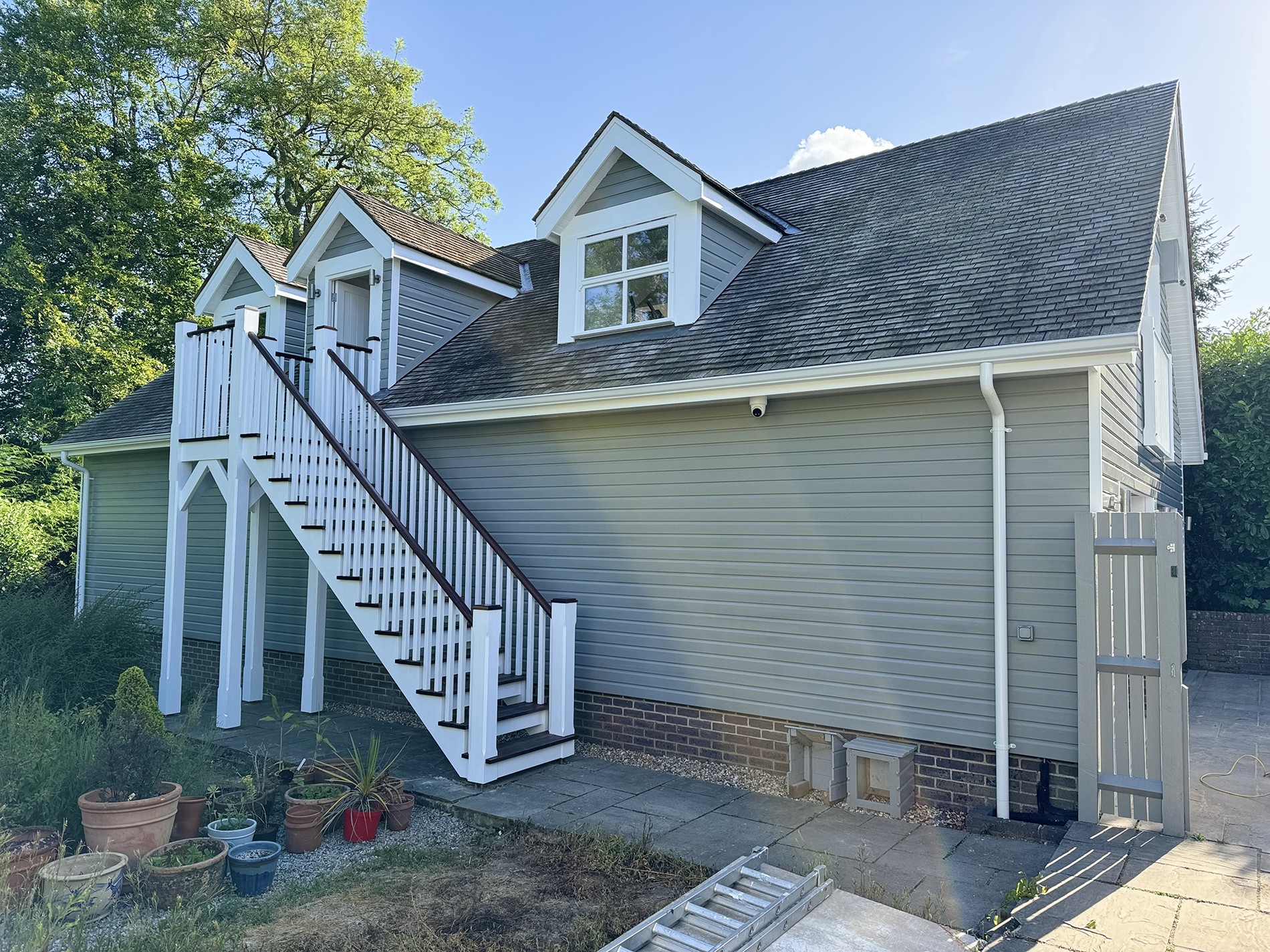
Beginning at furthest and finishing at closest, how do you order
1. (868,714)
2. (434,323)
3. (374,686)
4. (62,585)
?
(62,585), (434,323), (374,686), (868,714)

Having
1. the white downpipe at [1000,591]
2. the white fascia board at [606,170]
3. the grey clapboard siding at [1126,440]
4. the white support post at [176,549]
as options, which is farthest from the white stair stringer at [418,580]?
the grey clapboard siding at [1126,440]

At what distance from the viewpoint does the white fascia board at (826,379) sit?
5.25 m

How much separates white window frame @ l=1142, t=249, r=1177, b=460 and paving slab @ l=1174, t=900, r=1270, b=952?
208 inches

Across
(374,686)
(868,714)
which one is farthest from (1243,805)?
(374,686)

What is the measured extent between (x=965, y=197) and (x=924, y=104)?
137 inches

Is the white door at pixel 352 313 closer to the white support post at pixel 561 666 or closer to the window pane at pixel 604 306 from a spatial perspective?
the window pane at pixel 604 306

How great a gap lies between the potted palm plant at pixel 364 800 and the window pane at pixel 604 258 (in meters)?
5.25

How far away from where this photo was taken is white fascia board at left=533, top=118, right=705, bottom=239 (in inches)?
309

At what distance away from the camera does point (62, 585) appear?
1375 cm

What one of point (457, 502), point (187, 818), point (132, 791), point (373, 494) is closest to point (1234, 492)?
point (457, 502)

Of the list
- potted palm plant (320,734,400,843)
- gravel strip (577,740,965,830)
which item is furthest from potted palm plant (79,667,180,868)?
gravel strip (577,740,965,830)

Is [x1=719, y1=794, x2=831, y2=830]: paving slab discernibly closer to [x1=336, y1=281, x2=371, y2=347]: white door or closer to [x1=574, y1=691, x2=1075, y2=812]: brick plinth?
[x1=574, y1=691, x2=1075, y2=812]: brick plinth

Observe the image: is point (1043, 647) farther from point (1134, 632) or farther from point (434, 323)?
point (434, 323)

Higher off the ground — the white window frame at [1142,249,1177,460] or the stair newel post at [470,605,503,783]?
the white window frame at [1142,249,1177,460]
